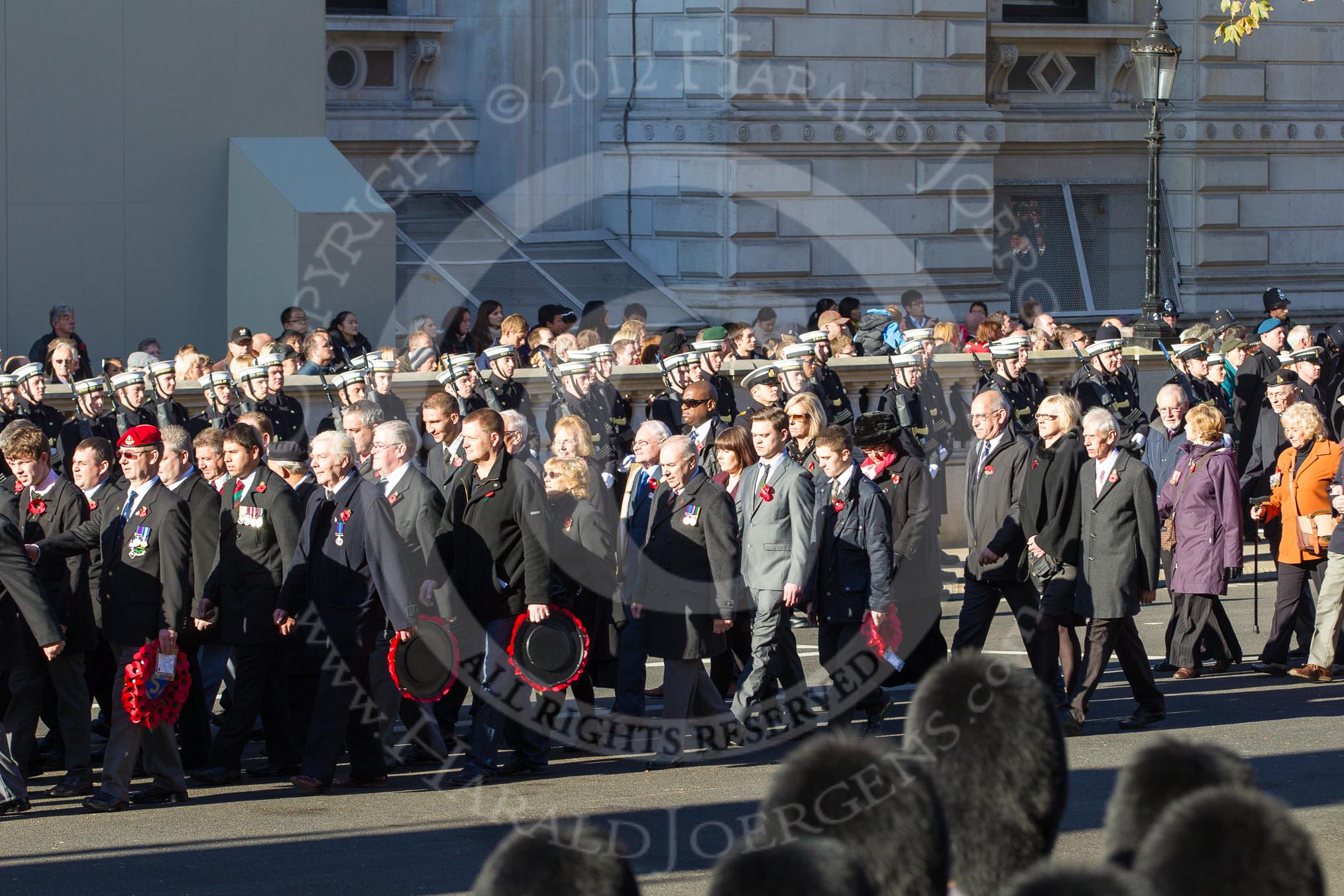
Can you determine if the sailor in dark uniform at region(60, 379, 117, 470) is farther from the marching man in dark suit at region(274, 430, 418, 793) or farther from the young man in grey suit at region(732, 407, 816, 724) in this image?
the young man in grey suit at region(732, 407, 816, 724)

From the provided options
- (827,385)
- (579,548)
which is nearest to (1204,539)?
(579,548)

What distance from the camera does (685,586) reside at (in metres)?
9.86

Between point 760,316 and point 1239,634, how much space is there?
6939mm

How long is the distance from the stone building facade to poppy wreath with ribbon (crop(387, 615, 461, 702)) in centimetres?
1268

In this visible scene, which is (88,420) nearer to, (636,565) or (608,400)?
(608,400)

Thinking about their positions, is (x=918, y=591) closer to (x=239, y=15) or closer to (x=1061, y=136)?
(x=239, y=15)

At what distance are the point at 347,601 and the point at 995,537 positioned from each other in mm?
3508

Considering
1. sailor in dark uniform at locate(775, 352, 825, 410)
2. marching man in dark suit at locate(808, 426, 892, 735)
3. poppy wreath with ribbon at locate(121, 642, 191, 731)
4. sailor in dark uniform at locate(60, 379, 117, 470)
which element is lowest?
poppy wreath with ribbon at locate(121, 642, 191, 731)

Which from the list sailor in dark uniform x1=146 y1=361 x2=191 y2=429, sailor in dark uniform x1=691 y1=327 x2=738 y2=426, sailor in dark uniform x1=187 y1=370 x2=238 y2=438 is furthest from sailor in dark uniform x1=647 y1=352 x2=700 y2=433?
sailor in dark uniform x1=146 y1=361 x2=191 y2=429

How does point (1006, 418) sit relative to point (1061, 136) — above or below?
below

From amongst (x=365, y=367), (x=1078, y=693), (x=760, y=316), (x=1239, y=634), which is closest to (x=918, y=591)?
(x=1078, y=693)

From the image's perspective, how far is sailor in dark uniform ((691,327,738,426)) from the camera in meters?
15.2

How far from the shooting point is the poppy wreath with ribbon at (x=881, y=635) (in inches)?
386

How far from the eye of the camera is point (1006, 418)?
35.6 feet
